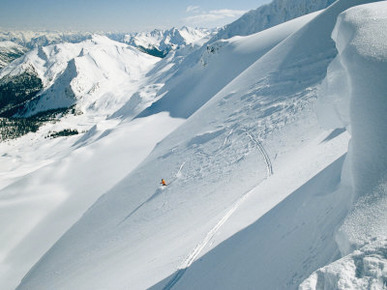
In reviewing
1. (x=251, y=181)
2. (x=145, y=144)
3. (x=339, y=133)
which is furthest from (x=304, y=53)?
(x=145, y=144)

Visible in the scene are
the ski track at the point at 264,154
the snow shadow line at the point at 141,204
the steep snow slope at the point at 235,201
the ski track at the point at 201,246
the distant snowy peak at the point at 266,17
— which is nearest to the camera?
the steep snow slope at the point at 235,201

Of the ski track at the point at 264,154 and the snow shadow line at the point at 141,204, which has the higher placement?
the ski track at the point at 264,154

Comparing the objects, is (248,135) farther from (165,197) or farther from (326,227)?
(326,227)

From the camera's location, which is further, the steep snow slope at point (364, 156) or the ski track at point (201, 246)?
the ski track at point (201, 246)

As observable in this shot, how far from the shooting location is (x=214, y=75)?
59594mm

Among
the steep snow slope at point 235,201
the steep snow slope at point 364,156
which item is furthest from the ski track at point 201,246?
the steep snow slope at point 364,156

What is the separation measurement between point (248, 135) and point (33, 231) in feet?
99.1

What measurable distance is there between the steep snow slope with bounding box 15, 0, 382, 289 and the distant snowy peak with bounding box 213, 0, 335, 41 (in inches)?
5781

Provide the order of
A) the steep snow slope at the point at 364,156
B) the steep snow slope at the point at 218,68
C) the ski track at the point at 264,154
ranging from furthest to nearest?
Result: the steep snow slope at the point at 218,68
the ski track at the point at 264,154
the steep snow slope at the point at 364,156

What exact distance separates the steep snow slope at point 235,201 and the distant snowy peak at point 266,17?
482 feet

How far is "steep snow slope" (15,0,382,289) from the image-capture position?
786 cm

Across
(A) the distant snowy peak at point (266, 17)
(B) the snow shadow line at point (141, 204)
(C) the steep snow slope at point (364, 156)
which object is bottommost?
(B) the snow shadow line at point (141, 204)

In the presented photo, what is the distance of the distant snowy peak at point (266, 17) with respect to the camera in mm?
152375

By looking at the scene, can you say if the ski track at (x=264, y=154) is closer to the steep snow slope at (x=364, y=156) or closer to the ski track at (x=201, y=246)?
the ski track at (x=201, y=246)
